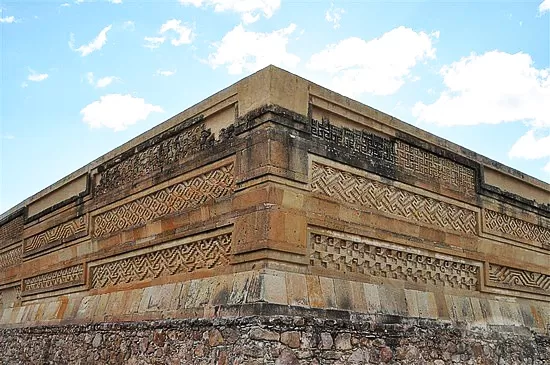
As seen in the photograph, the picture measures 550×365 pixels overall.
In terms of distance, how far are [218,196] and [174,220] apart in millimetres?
792

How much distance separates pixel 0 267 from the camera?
1121cm

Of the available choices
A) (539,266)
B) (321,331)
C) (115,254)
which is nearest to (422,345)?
(321,331)

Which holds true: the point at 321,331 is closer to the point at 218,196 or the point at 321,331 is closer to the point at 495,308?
the point at 218,196

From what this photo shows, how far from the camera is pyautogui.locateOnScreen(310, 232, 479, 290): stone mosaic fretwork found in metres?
5.73

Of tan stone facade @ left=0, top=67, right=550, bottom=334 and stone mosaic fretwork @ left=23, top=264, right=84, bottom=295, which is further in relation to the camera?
stone mosaic fretwork @ left=23, top=264, right=84, bottom=295

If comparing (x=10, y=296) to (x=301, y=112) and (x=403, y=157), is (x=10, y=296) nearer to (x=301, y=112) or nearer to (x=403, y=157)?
(x=301, y=112)

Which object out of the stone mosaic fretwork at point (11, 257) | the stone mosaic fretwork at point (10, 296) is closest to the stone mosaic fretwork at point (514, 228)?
the stone mosaic fretwork at point (10, 296)

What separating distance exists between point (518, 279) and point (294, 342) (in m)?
4.18

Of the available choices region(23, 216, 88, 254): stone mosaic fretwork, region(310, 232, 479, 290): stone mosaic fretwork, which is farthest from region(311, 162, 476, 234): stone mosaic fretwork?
region(23, 216, 88, 254): stone mosaic fretwork

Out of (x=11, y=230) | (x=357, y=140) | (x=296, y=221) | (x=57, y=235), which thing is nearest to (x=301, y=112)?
(x=357, y=140)

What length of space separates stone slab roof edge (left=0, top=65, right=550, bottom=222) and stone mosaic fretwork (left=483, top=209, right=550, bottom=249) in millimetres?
A: 618

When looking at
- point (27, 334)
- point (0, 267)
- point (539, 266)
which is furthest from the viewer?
point (0, 267)

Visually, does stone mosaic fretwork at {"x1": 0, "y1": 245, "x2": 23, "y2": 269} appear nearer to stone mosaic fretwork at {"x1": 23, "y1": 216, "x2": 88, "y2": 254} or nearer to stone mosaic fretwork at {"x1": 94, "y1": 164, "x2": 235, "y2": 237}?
stone mosaic fretwork at {"x1": 23, "y1": 216, "x2": 88, "y2": 254}

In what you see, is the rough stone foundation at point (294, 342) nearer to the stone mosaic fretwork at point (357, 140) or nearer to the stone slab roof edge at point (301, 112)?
the stone mosaic fretwork at point (357, 140)
